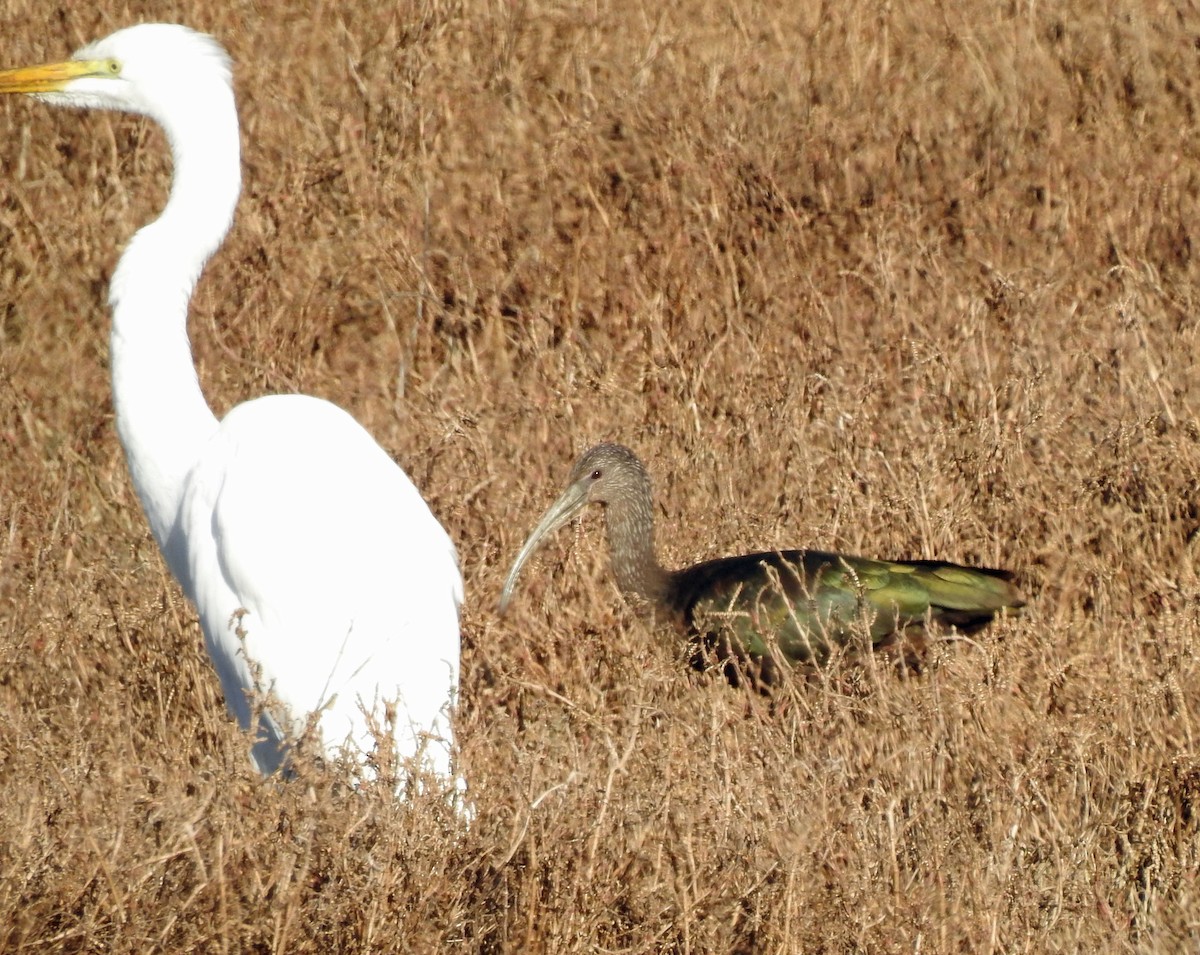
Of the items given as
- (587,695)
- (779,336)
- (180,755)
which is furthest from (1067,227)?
(180,755)

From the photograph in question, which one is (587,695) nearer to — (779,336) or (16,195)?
(779,336)

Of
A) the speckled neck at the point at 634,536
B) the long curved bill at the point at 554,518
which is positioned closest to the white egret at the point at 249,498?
the long curved bill at the point at 554,518

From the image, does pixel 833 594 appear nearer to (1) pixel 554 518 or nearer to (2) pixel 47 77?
(1) pixel 554 518

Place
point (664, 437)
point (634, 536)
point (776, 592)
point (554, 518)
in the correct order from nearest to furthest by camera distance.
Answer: point (776, 592)
point (554, 518)
point (634, 536)
point (664, 437)

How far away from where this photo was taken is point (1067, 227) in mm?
6621

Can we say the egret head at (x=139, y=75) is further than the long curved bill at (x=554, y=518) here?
No

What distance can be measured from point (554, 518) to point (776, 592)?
0.77m

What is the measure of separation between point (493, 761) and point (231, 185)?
1.71 metres

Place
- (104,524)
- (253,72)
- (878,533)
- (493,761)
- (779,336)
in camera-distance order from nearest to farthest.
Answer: (493,761)
(878,533)
(104,524)
(779,336)
(253,72)

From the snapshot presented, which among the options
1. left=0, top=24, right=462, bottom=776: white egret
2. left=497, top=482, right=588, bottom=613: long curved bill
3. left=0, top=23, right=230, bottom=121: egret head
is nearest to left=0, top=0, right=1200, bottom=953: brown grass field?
left=497, top=482, right=588, bottom=613: long curved bill

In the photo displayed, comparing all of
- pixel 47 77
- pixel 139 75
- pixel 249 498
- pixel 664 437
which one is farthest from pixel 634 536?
pixel 47 77

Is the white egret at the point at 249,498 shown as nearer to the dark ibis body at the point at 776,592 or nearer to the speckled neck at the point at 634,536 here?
the dark ibis body at the point at 776,592

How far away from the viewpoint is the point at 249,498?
4180mm

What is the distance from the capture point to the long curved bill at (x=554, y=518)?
4.86 m
